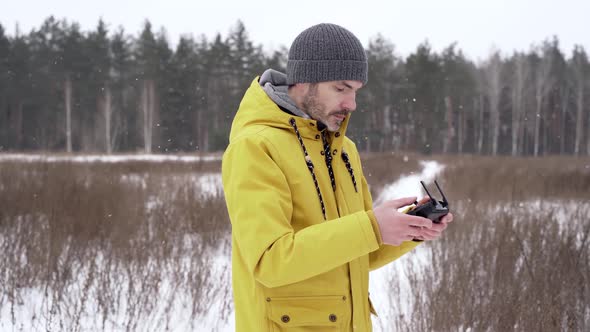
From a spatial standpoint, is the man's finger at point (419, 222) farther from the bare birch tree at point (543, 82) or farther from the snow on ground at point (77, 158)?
the bare birch tree at point (543, 82)

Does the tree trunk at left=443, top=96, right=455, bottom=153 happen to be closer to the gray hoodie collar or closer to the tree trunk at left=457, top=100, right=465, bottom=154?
the tree trunk at left=457, top=100, right=465, bottom=154

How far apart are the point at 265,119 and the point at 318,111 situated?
13 centimetres

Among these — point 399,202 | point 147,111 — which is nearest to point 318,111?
point 399,202

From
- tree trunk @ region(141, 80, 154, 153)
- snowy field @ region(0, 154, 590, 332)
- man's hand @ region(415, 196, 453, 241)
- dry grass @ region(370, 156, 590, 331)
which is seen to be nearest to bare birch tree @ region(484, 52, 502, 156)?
tree trunk @ region(141, 80, 154, 153)

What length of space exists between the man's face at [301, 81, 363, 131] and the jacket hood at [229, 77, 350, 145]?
0.11 ft

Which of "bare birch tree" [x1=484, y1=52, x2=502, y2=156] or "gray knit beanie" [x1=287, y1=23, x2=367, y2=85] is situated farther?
"bare birch tree" [x1=484, y1=52, x2=502, y2=156]

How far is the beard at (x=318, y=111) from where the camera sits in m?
1.18

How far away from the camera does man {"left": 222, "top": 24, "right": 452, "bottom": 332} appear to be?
0.99 m

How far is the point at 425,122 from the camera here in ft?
108

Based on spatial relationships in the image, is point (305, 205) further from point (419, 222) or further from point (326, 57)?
point (326, 57)

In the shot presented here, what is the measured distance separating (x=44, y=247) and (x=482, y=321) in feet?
10.2

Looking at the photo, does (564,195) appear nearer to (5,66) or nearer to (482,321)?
(482,321)

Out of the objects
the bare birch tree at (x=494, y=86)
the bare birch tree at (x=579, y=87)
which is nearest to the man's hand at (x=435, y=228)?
the bare birch tree at (x=494, y=86)

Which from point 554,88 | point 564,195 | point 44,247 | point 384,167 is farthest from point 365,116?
point 44,247
